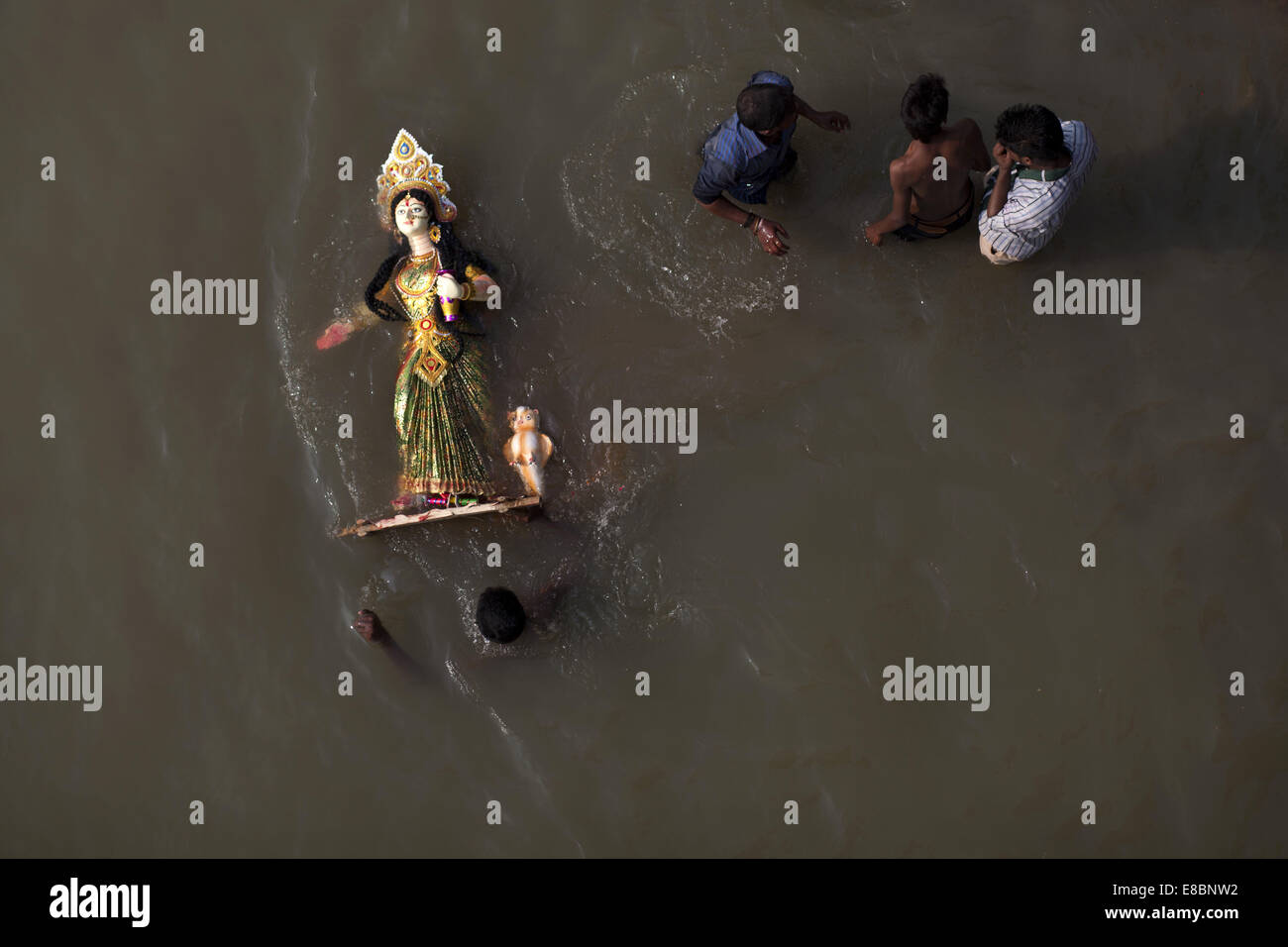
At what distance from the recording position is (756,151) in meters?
6.40

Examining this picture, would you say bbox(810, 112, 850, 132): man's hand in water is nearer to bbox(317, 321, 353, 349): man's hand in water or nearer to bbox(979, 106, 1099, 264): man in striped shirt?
bbox(979, 106, 1099, 264): man in striped shirt

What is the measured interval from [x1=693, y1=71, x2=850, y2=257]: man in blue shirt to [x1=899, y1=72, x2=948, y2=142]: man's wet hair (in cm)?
67

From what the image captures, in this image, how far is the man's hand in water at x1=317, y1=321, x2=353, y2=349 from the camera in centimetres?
732

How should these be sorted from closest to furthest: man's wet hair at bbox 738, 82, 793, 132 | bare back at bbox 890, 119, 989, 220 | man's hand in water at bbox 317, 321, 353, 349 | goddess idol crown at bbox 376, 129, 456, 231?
man's wet hair at bbox 738, 82, 793, 132, bare back at bbox 890, 119, 989, 220, goddess idol crown at bbox 376, 129, 456, 231, man's hand in water at bbox 317, 321, 353, 349

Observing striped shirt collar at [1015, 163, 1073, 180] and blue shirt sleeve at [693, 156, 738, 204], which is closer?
striped shirt collar at [1015, 163, 1073, 180]

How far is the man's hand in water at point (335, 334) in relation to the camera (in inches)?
288

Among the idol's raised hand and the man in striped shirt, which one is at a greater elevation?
the man in striped shirt

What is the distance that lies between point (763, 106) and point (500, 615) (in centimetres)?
342

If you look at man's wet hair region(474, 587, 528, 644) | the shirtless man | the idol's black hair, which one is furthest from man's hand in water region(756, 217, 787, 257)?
man's wet hair region(474, 587, 528, 644)

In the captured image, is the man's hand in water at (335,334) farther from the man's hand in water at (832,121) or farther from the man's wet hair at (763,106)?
the man's hand in water at (832,121)

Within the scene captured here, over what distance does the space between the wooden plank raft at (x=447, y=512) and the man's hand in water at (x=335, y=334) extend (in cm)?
125

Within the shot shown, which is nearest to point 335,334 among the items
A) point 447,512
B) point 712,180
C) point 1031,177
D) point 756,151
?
point 447,512

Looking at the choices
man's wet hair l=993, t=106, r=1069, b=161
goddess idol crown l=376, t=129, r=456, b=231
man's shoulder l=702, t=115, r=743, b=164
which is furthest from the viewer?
goddess idol crown l=376, t=129, r=456, b=231
